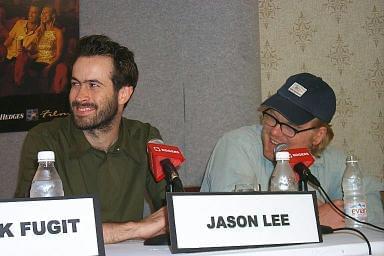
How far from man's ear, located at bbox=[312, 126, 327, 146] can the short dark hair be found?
0.71 metres

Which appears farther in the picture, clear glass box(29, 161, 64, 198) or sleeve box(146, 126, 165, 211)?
sleeve box(146, 126, 165, 211)

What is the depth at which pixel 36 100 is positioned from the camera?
271 cm

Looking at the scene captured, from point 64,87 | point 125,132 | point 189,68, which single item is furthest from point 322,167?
point 64,87

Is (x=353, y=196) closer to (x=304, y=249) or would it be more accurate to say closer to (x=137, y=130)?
(x=304, y=249)

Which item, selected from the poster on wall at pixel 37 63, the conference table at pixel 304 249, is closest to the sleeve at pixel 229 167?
the conference table at pixel 304 249

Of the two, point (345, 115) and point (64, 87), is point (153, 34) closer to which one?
point (64, 87)

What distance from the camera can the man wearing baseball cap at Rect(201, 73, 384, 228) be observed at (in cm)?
192

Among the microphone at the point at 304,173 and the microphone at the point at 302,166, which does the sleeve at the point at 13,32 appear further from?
the microphone at the point at 304,173

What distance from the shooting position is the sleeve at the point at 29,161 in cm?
186

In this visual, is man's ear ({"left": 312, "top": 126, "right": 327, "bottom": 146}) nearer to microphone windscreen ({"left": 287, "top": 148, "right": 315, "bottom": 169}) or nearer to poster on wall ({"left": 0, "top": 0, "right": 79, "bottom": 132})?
microphone windscreen ({"left": 287, "top": 148, "right": 315, "bottom": 169})

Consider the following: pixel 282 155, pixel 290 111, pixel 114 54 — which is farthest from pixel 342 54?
pixel 282 155

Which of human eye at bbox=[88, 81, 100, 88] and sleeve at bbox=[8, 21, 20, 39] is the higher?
sleeve at bbox=[8, 21, 20, 39]

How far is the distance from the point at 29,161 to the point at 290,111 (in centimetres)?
89

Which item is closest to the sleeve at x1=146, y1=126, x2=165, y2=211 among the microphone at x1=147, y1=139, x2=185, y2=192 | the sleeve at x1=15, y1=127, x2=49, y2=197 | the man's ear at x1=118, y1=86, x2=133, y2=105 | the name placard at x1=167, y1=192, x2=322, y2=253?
the man's ear at x1=118, y1=86, x2=133, y2=105
